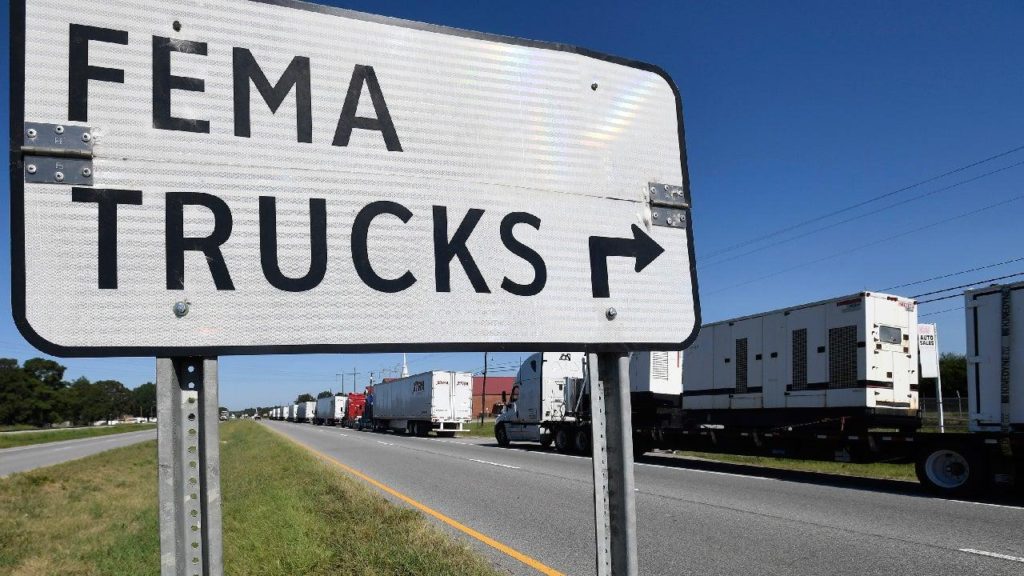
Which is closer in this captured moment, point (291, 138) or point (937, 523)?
Answer: point (291, 138)

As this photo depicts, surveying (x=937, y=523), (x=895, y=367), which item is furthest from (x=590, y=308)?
(x=895, y=367)

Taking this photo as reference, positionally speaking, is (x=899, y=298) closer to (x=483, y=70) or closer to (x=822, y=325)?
(x=822, y=325)

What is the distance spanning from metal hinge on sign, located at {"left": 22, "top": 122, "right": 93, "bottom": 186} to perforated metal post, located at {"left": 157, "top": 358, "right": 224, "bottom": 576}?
0.39 meters

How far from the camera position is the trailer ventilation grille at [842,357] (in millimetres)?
14867

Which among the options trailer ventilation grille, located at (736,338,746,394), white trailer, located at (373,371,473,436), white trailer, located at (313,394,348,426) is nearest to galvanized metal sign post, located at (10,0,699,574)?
trailer ventilation grille, located at (736,338,746,394)

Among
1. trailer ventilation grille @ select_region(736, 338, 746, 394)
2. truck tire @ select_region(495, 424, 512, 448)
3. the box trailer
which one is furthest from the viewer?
the box trailer

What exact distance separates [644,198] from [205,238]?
1049 millimetres

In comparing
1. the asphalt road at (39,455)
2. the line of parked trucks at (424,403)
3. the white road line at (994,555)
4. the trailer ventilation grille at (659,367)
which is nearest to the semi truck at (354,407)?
the line of parked trucks at (424,403)

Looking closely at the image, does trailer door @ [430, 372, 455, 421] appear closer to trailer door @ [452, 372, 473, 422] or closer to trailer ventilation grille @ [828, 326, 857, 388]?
trailer door @ [452, 372, 473, 422]

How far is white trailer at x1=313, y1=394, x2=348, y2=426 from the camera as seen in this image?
76.9 m

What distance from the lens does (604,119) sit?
1.84m

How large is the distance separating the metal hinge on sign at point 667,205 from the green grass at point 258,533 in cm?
308

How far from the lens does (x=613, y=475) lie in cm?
163

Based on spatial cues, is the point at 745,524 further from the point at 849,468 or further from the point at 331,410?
the point at 331,410
